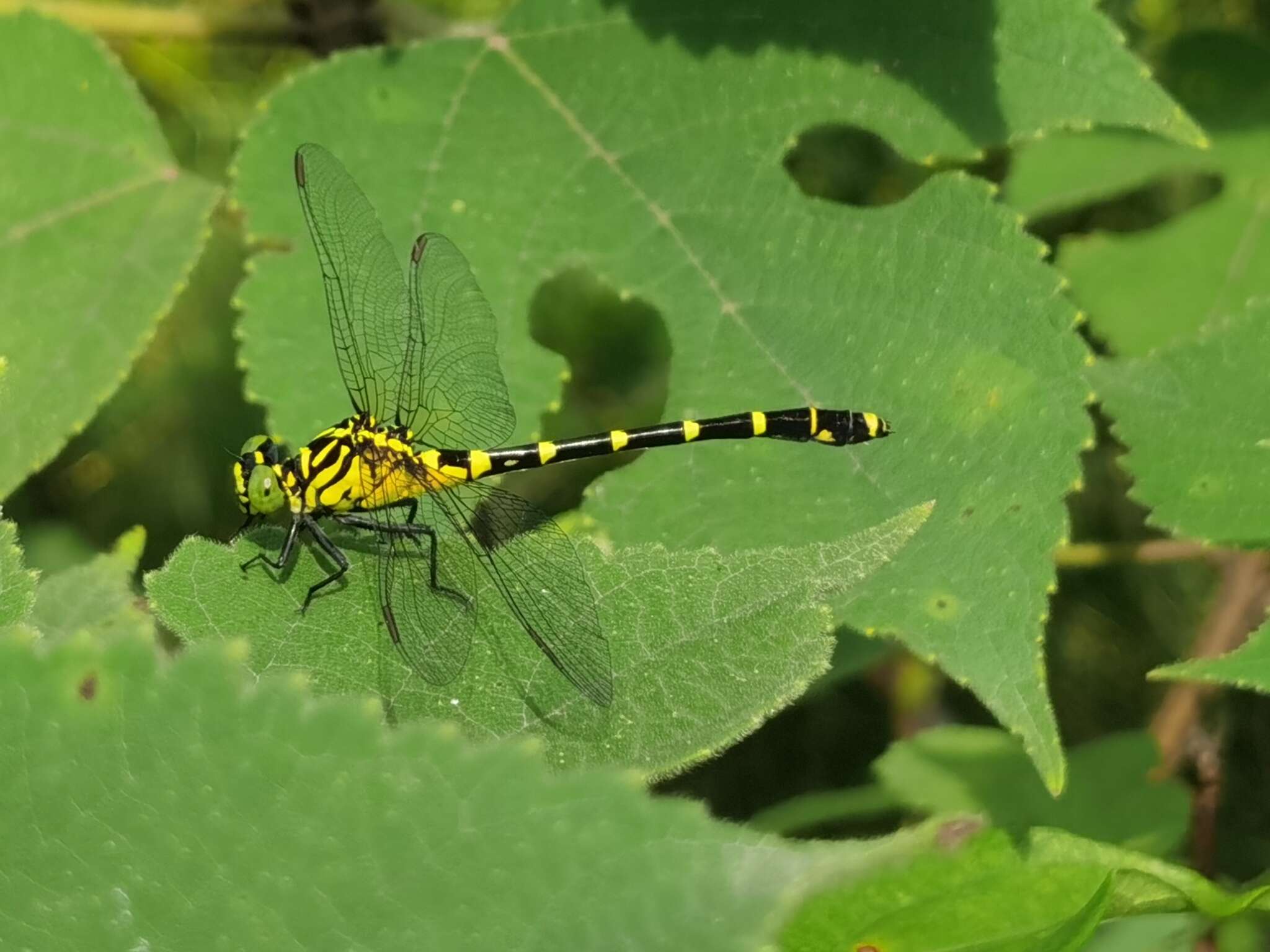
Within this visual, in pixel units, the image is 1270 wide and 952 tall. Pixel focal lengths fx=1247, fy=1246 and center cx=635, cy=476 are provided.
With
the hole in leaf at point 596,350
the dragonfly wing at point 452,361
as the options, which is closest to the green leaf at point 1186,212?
the hole in leaf at point 596,350

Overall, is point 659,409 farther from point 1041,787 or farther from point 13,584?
point 13,584

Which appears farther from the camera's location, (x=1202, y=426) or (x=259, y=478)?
(x=259, y=478)

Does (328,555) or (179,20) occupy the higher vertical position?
(179,20)

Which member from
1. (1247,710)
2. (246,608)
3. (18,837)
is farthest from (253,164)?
(1247,710)

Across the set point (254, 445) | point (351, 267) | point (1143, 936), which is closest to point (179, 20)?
point (351, 267)

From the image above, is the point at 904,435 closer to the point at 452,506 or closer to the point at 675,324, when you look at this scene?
the point at 675,324

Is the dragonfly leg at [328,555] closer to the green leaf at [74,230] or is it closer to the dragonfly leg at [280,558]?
the dragonfly leg at [280,558]
